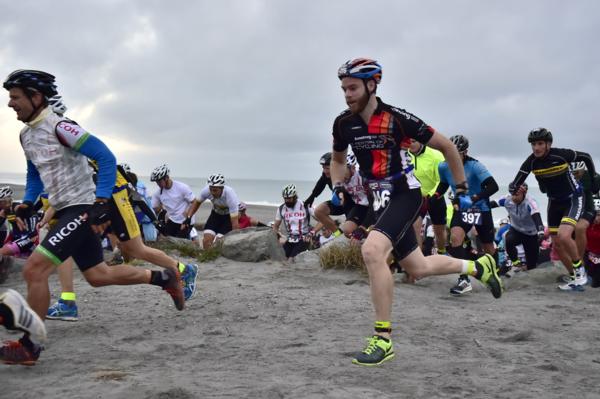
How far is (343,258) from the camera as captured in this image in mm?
9805

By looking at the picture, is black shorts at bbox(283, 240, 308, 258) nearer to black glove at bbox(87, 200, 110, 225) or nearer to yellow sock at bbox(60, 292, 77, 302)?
yellow sock at bbox(60, 292, 77, 302)

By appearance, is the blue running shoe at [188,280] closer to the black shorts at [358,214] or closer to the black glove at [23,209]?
the black glove at [23,209]

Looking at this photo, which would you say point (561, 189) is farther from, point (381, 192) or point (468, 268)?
point (381, 192)

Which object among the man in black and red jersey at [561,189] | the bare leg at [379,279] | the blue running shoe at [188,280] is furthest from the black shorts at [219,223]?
the bare leg at [379,279]

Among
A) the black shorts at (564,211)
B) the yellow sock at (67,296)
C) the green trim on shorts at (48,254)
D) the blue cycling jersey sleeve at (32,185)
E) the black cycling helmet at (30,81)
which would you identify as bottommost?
the yellow sock at (67,296)

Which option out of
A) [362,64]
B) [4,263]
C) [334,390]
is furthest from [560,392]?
[4,263]

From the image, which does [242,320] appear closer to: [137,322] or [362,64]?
[137,322]

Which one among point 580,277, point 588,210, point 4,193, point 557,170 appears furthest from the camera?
point 4,193

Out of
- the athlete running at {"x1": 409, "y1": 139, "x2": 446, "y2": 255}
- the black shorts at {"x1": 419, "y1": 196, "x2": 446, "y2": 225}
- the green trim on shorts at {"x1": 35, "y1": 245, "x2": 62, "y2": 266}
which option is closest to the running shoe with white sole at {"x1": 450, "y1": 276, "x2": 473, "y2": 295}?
the athlete running at {"x1": 409, "y1": 139, "x2": 446, "y2": 255}

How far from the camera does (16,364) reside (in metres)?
4.63

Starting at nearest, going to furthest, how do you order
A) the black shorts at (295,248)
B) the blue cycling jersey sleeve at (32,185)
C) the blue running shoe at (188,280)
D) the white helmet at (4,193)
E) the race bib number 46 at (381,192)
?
the race bib number 46 at (381,192) → the blue cycling jersey sleeve at (32,185) → the blue running shoe at (188,280) → the white helmet at (4,193) → the black shorts at (295,248)

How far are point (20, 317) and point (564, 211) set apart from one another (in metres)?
8.13

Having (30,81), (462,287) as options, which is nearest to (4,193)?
(30,81)

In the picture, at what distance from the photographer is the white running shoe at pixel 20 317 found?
4176mm
